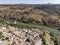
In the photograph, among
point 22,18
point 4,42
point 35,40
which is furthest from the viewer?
point 22,18

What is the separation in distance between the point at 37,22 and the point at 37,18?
2.41m

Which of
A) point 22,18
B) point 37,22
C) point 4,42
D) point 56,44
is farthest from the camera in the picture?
point 22,18

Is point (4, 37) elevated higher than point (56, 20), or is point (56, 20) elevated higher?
point (4, 37)

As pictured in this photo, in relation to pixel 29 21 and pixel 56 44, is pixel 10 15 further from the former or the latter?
pixel 56 44

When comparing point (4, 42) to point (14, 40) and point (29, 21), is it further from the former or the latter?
point (29, 21)

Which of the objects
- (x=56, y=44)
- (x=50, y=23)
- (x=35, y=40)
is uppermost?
(x=35, y=40)

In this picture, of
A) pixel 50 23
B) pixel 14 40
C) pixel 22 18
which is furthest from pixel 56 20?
pixel 14 40

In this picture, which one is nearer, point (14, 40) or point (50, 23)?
point (14, 40)

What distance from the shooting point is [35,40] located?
1862cm

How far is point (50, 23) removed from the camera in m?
42.0

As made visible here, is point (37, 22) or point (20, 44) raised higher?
point (20, 44)

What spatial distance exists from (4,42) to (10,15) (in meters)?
31.9

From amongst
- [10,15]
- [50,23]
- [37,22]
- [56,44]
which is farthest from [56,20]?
[56,44]

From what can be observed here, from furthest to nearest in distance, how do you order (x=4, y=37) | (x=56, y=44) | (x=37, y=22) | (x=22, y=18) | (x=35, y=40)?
Result: (x=22, y=18)
(x=37, y=22)
(x=56, y=44)
(x=35, y=40)
(x=4, y=37)
